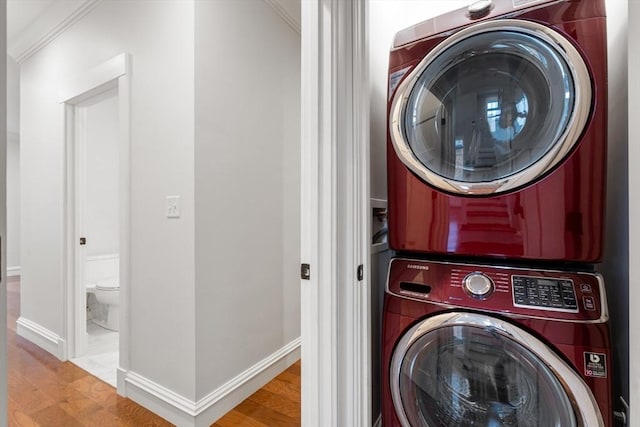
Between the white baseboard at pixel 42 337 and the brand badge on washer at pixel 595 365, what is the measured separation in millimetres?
3104

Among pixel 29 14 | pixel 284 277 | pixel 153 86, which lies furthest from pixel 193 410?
pixel 29 14

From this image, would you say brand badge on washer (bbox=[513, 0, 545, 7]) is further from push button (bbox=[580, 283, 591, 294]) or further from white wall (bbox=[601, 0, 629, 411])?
push button (bbox=[580, 283, 591, 294])

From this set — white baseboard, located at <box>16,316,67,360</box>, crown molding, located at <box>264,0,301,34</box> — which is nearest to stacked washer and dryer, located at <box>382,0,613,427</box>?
crown molding, located at <box>264,0,301,34</box>

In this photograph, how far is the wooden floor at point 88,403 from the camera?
5.45 feet

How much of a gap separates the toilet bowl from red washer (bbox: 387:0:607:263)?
8.87 ft

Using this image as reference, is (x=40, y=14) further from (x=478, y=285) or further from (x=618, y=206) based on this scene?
(x=618, y=206)

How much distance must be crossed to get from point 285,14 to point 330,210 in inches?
72.5

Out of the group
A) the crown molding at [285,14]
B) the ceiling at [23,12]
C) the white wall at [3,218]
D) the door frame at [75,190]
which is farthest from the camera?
the ceiling at [23,12]

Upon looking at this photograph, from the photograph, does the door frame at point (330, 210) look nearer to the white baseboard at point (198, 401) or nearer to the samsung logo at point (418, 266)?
the samsung logo at point (418, 266)

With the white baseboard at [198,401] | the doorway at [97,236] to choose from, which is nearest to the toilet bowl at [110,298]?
the doorway at [97,236]

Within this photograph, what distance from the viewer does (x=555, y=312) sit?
2.81 ft

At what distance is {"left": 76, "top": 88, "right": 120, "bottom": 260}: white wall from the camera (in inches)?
142

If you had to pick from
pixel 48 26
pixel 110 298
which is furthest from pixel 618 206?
pixel 48 26

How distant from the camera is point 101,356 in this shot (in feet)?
7.88
